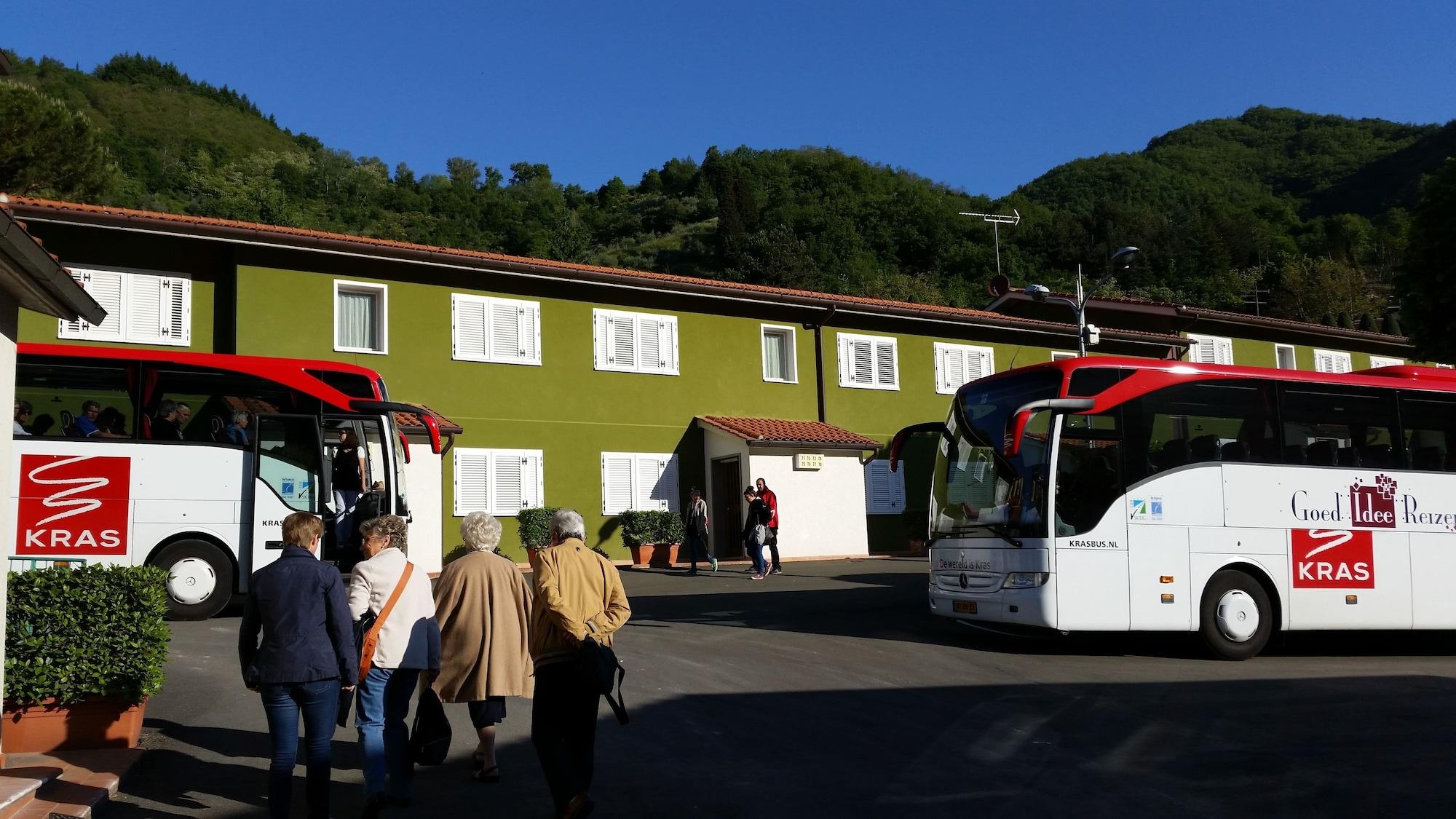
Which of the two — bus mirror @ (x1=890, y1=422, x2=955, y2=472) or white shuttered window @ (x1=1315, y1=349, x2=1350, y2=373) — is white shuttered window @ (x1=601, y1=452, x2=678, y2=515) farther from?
white shuttered window @ (x1=1315, y1=349, x2=1350, y2=373)

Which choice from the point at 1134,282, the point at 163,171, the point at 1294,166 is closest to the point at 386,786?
the point at 163,171

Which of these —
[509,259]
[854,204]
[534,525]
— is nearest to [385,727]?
[534,525]

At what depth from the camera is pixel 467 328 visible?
22.5 m

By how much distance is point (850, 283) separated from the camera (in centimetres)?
7056

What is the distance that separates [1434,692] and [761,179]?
278ft

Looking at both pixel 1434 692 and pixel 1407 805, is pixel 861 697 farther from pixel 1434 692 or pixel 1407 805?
pixel 1434 692

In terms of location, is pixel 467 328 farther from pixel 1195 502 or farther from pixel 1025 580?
pixel 1195 502

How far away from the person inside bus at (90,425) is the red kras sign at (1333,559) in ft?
45.5

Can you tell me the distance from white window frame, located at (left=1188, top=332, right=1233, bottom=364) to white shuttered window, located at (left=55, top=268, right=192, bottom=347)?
28698mm

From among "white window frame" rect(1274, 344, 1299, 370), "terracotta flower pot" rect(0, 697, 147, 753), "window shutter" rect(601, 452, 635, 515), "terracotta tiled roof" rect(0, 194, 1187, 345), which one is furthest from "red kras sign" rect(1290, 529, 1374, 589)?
"white window frame" rect(1274, 344, 1299, 370)

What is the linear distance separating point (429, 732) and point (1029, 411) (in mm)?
6835

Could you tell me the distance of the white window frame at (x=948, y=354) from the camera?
29125mm

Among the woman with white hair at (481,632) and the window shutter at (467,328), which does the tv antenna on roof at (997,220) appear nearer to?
the window shutter at (467,328)

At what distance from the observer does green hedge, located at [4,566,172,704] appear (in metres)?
6.99
